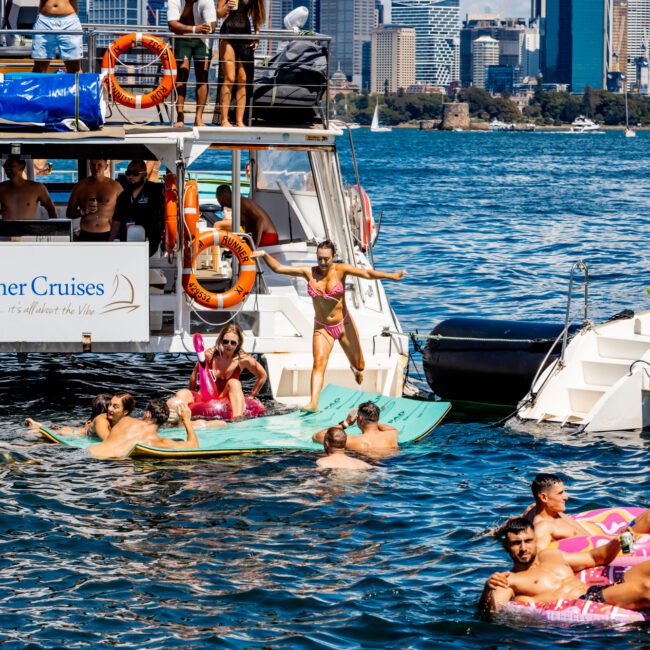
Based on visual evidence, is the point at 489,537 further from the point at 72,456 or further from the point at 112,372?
the point at 112,372

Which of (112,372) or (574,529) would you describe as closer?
(574,529)

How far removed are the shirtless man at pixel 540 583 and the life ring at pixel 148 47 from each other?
750 cm

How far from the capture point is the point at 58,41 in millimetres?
15672

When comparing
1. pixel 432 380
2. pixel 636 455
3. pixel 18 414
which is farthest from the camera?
pixel 432 380

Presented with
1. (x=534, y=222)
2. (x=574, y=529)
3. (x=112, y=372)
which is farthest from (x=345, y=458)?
(x=534, y=222)

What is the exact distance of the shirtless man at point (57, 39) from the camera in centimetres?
1562

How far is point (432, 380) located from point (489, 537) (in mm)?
5165

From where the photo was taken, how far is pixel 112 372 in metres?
18.2

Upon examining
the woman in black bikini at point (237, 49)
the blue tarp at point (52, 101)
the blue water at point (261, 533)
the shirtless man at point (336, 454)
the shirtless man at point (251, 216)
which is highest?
the woman in black bikini at point (237, 49)

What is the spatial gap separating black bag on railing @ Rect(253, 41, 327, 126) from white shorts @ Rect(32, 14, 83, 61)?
2.27 meters

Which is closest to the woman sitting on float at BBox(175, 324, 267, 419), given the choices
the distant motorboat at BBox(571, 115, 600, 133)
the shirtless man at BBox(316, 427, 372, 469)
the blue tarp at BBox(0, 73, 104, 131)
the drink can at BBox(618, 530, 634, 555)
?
the shirtless man at BBox(316, 427, 372, 469)

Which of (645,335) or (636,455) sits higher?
(645,335)

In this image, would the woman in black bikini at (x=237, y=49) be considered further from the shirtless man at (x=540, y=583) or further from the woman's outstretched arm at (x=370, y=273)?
the shirtless man at (x=540, y=583)

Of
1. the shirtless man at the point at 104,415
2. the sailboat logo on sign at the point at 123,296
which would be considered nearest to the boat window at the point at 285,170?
the sailboat logo on sign at the point at 123,296
